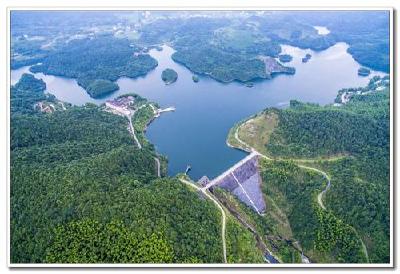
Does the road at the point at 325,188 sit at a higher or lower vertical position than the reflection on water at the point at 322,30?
lower

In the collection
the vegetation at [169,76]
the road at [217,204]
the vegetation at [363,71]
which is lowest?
the road at [217,204]

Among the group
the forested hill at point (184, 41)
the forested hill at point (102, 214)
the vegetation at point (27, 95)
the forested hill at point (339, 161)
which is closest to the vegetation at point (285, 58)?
the forested hill at point (184, 41)

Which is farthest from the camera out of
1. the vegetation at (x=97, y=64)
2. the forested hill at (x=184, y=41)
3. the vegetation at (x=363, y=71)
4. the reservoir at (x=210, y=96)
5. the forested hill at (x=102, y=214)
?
the forested hill at (x=184, y=41)

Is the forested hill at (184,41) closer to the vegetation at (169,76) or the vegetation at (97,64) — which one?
the vegetation at (97,64)

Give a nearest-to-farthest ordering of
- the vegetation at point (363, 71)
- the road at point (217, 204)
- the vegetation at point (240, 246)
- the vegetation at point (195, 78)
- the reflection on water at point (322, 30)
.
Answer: the vegetation at point (240, 246) < the road at point (217, 204) < the vegetation at point (195, 78) < the vegetation at point (363, 71) < the reflection on water at point (322, 30)

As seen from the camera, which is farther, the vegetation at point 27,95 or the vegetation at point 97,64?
the vegetation at point 97,64

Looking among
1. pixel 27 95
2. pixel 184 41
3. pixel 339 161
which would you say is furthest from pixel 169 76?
pixel 339 161

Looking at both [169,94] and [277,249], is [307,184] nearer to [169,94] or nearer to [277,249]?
[277,249]

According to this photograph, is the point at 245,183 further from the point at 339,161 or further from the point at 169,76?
the point at 169,76
